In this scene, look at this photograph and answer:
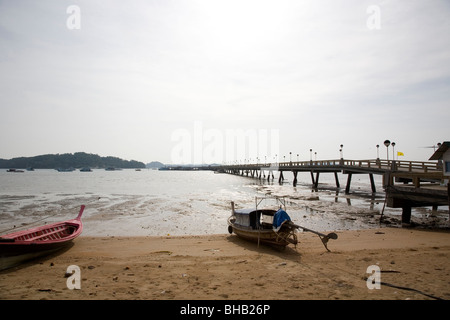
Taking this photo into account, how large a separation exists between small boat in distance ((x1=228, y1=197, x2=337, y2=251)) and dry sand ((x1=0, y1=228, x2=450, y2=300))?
1.58 ft

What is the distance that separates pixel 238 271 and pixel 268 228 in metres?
4.77

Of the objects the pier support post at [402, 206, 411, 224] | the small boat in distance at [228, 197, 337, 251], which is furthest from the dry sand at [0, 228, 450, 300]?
the pier support post at [402, 206, 411, 224]

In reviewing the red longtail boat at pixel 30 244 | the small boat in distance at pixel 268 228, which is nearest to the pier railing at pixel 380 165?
the small boat in distance at pixel 268 228

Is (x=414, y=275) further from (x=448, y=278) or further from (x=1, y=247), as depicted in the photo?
(x=1, y=247)

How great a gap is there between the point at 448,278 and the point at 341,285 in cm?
317

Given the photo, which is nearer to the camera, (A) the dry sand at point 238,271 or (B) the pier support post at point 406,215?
(A) the dry sand at point 238,271

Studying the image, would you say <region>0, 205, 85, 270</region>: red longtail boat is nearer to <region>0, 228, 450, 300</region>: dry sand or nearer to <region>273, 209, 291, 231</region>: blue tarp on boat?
<region>0, 228, 450, 300</region>: dry sand

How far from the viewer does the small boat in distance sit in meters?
12.0

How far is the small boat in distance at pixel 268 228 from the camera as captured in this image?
471 inches

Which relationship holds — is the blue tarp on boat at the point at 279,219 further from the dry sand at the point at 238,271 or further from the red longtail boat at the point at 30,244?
the red longtail boat at the point at 30,244

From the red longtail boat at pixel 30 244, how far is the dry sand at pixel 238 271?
34 cm

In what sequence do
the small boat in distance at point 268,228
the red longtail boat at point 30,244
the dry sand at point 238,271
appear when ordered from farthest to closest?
the small boat in distance at point 268,228 < the red longtail boat at point 30,244 < the dry sand at point 238,271

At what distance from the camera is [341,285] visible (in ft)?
24.2
